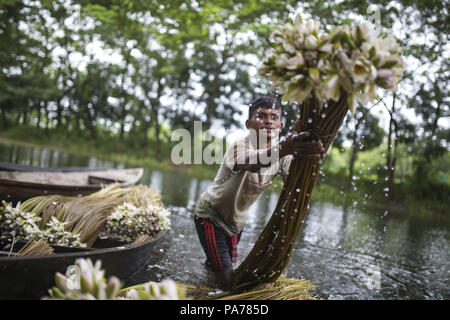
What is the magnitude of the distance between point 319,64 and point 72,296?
1.27 meters

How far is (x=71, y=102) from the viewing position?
82.0 ft

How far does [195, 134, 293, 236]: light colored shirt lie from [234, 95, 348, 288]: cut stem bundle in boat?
0.46m

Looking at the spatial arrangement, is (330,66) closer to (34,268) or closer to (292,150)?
(292,150)

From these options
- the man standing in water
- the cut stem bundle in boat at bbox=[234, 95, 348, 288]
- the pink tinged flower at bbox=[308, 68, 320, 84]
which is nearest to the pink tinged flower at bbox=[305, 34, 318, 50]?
the pink tinged flower at bbox=[308, 68, 320, 84]

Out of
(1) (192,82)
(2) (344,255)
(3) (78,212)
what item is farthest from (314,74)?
(1) (192,82)

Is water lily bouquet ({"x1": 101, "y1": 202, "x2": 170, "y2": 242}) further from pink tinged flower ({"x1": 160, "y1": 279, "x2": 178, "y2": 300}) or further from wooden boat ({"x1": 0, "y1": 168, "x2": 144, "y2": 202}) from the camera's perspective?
pink tinged flower ({"x1": 160, "y1": 279, "x2": 178, "y2": 300})

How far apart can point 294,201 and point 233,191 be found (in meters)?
0.66

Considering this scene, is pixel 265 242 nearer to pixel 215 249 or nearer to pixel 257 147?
pixel 215 249

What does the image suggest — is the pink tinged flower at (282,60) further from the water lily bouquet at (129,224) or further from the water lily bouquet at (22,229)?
the water lily bouquet at (129,224)

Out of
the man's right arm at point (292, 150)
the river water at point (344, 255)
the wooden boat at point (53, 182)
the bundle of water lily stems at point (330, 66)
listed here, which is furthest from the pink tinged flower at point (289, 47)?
the wooden boat at point (53, 182)

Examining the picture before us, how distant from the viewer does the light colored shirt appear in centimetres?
241

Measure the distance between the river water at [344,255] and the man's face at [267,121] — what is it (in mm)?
1117

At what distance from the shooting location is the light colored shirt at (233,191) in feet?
7.90
